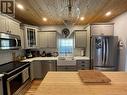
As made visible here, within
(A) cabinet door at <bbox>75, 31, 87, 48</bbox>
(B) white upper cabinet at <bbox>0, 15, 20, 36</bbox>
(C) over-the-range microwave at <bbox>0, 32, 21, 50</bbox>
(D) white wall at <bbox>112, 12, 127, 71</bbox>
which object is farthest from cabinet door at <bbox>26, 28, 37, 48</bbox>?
(D) white wall at <bbox>112, 12, 127, 71</bbox>

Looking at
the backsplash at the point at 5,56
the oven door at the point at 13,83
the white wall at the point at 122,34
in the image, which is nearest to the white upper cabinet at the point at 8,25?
the backsplash at the point at 5,56

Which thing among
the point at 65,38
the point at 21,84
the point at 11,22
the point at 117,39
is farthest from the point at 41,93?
the point at 65,38

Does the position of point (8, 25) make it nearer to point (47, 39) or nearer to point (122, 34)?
point (47, 39)

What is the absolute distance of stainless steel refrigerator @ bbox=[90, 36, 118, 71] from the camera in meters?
3.89

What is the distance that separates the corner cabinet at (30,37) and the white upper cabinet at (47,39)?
300mm

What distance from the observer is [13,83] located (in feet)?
8.47

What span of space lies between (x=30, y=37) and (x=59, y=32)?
54.5 inches

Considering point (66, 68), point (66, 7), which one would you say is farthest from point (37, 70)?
point (66, 7)

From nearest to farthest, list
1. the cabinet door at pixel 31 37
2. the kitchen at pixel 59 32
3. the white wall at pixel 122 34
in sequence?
1. the kitchen at pixel 59 32
2. the white wall at pixel 122 34
3. the cabinet door at pixel 31 37

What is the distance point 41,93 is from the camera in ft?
4.02

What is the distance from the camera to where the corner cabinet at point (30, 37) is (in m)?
4.57

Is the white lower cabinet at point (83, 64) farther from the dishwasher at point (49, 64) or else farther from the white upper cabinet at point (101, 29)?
the white upper cabinet at point (101, 29)

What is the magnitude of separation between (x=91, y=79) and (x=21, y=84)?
2.08 metres

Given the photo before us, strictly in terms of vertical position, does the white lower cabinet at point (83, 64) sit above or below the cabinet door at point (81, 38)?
below
